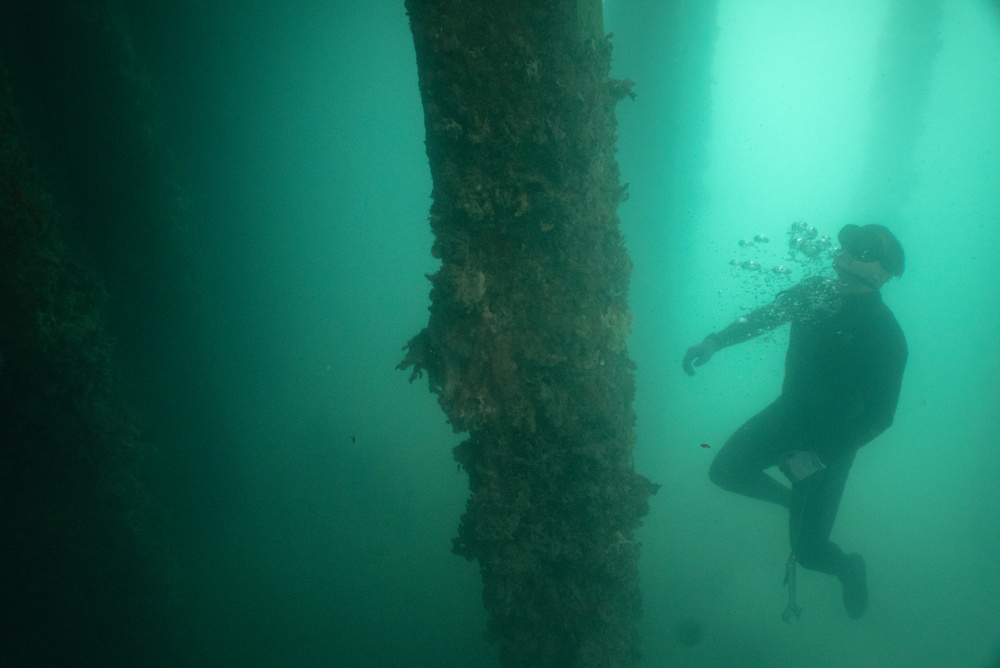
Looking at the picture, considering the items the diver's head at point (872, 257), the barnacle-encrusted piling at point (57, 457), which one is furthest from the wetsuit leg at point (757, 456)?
the barnacle-encrusted piling at point (57, 457)

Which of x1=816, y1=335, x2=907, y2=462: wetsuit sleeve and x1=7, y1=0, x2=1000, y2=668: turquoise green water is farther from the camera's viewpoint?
x1=7, y1=0, x2=1000, y2=668: turquoise green water

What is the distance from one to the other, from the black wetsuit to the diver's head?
0.52 ft

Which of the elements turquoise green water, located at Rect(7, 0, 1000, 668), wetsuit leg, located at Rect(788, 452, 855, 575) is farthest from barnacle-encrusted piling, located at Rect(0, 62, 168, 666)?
wetsuit leg, located at Rect(788, 452, 855, 575)

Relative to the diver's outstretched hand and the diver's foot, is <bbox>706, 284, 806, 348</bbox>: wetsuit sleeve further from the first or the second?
the diver's foot

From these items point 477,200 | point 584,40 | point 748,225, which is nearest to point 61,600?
point 477,200

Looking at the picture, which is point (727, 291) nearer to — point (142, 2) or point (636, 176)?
point (636, 176)

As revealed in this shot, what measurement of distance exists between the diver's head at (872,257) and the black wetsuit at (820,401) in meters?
0.16

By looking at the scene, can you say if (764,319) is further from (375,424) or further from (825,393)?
(375,424)

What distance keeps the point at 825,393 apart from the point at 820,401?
3.7 inches

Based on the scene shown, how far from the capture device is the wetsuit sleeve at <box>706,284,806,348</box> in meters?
4.59

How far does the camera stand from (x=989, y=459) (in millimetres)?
27031

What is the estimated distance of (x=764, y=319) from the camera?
16.0ft

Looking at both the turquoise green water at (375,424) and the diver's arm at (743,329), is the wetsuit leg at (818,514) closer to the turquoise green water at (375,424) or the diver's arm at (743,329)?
the diver's arm at (743,329)

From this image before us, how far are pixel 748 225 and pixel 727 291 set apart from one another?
12.0 meters
